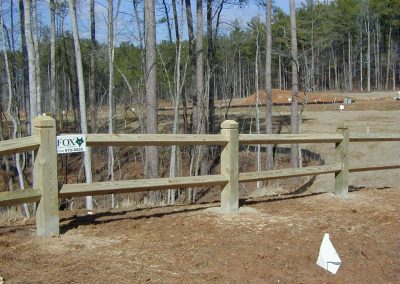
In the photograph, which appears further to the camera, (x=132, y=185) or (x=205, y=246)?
(x=132, y=185)

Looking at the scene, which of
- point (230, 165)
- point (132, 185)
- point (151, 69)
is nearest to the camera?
point (132, 185)

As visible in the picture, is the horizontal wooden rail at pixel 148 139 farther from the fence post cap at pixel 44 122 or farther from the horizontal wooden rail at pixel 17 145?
the horizontal wooden rail at pixel 17 145

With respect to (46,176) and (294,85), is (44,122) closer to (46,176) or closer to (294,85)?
(46,176)

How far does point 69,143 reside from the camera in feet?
17.6

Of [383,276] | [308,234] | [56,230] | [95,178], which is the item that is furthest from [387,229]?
[95,178]

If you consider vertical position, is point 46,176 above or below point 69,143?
below

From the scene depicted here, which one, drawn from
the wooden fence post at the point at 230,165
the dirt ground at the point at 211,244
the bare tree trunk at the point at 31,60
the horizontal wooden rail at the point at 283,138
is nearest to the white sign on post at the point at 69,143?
the dirt ground at the point at 211,244

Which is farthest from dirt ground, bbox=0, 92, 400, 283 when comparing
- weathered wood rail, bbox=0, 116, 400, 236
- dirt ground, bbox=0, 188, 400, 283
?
weathered wood rail, bbox=0, 116, 400, 236

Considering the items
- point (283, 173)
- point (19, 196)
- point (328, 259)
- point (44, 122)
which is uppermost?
point (44, 122)

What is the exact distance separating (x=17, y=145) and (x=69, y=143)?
599mm

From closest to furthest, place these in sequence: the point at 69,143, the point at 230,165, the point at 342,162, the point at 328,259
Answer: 1. the point at 328,259
2. the point at 69,143
3. the point at 230,165
4. the point at 342,162

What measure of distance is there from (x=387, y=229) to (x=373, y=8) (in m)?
76.0

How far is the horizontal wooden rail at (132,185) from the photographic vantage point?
537 cm

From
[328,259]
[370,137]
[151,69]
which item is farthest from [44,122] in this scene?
[151,69]
